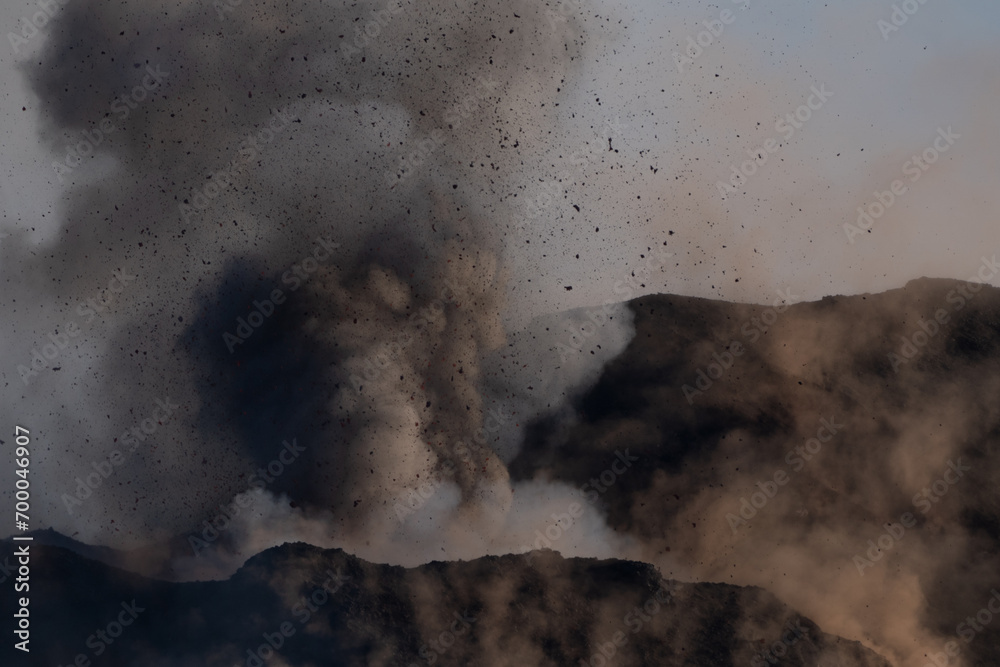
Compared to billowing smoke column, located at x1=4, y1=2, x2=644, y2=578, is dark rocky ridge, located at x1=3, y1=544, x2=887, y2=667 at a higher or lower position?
lower

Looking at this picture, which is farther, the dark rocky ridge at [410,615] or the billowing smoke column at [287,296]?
the billowing smoke column at [287,296]

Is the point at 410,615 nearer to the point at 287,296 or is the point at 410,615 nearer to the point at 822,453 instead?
the point at 287,296

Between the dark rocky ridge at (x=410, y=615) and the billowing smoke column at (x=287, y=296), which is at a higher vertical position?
the billowing smoke column at (x=287, y=296)

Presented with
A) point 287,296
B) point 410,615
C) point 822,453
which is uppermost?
point 287,296

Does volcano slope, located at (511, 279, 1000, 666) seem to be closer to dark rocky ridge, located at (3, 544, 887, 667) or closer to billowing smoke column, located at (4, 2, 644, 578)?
dark rocky ridge, located at (3, 544, 887, 667)

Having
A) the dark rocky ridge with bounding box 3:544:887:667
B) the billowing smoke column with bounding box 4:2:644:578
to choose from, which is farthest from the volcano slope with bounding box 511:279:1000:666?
the billowing smoke column with bounding box 4:2:644:578

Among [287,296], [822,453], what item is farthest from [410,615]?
[822,453]

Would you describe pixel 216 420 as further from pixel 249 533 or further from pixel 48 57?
pixel 48 57

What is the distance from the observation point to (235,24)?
19.4 feet

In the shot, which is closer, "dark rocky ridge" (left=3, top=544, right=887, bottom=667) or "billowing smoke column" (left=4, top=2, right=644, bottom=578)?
"dark rocky ridge" (left=3, top=544, right=887, bottom=667)

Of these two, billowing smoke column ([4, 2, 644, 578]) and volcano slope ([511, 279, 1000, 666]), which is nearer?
volcano slope ([511, 279, 1000, 666])

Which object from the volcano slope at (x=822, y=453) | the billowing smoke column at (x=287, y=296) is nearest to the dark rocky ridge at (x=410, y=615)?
the billowing smoke column at (x=287, y=296)

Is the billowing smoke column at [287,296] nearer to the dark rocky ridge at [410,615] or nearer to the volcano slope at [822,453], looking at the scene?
the dark rocky ridge at [410,615]

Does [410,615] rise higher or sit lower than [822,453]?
lower
